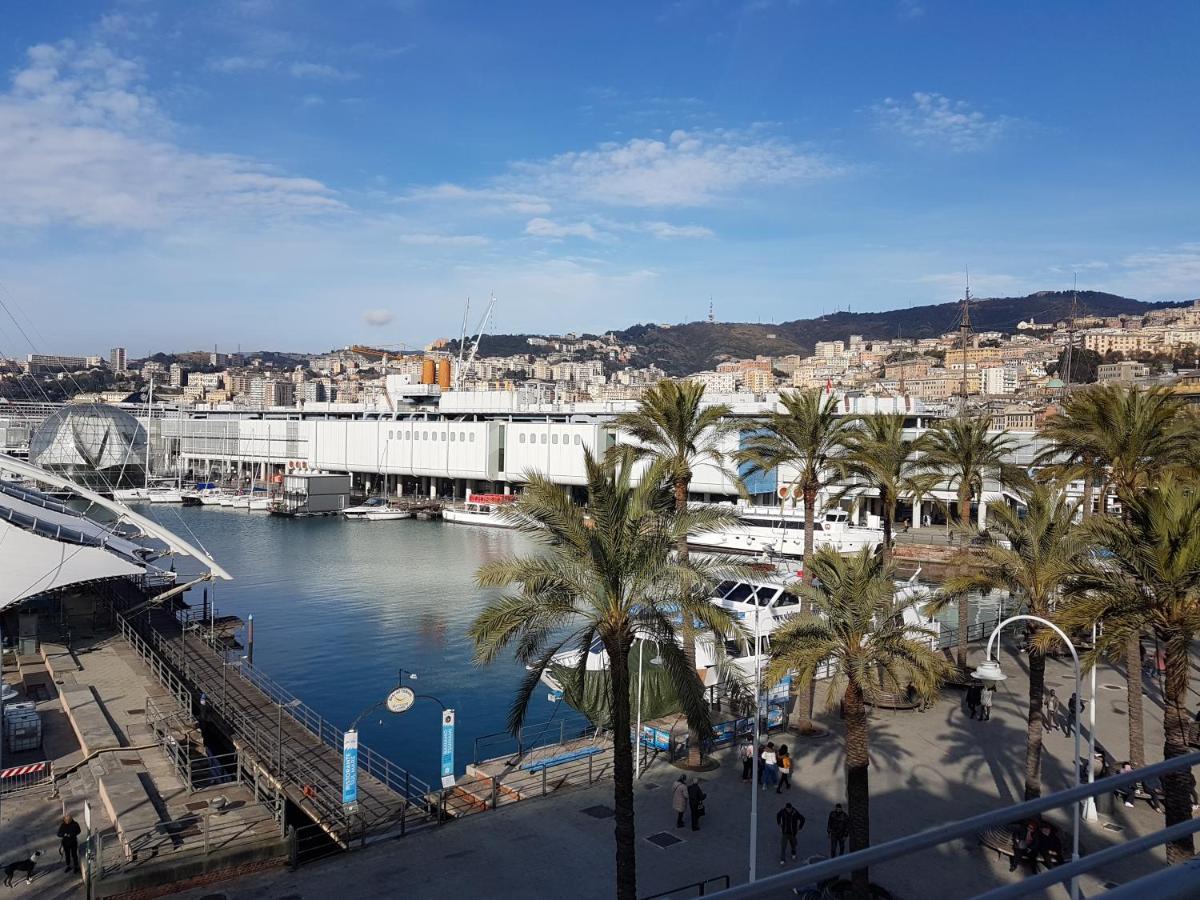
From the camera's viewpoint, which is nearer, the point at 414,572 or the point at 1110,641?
the point at 1110,641

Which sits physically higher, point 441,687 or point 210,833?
point 210,833

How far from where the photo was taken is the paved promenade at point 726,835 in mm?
10828

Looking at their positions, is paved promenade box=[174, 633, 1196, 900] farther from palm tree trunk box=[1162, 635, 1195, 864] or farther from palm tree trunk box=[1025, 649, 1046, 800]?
palm tree trunk box=[1162, 635, 1195, 864]

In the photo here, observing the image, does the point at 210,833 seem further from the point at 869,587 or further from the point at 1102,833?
the point at 1102,833

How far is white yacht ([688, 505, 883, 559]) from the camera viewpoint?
45.8 meters

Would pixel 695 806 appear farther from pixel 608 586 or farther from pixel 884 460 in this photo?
pixel 884 460

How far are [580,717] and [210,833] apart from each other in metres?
11.3

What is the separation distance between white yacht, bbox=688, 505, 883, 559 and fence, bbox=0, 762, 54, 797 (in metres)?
33.2

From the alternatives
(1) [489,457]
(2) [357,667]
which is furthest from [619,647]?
(1) [489,457]

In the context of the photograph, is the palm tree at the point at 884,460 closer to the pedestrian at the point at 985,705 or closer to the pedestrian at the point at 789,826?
the pedestrian at the point at 985,705

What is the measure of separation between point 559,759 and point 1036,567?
26.8 ft

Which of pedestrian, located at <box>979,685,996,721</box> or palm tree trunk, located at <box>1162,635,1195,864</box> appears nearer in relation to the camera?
palm tree trunk, located at <box>1162,635,1195,864</box>

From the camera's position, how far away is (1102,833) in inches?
490

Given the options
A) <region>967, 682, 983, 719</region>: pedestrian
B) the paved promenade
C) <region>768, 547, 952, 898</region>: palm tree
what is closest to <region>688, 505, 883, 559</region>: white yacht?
<region>967, 682, 983, 719</region>: pedestrian
